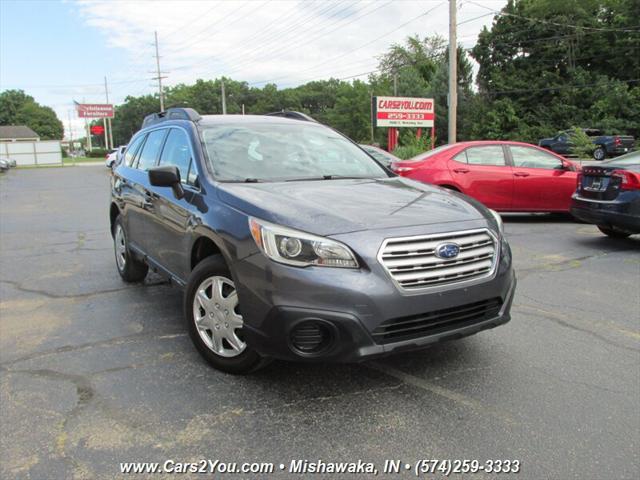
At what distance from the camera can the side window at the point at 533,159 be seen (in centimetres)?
929

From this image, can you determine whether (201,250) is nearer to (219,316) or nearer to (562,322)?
(219,316)

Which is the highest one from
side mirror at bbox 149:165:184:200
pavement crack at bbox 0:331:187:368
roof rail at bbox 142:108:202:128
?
roof rail at bbox 142:108:202:128

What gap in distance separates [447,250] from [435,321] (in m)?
0.40

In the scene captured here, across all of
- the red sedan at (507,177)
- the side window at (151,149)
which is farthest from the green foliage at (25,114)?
the side window at (151,149)

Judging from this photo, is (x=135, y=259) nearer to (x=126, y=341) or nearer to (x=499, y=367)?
(x=126, y=341)

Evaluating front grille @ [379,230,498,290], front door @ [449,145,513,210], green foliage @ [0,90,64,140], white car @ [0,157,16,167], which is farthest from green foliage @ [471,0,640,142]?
green foliage @ [0,90,64,140]

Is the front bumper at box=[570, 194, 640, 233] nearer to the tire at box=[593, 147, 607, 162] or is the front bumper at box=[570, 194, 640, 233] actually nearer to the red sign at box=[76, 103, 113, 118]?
the tire at box=[593, 147, 607, 162]

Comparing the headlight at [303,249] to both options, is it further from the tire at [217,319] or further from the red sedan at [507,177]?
the red sedan at [507,177]

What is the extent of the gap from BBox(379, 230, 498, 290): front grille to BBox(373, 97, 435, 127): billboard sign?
66.6 feet

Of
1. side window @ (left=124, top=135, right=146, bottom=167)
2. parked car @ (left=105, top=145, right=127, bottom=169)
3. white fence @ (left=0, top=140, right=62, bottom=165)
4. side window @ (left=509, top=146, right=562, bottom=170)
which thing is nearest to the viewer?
side window @ (left=124, top=135, right=146, bottom=167)

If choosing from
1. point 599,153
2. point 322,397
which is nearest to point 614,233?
point 322,397

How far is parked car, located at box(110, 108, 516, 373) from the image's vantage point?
2.77 metres

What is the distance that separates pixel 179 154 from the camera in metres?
4.25

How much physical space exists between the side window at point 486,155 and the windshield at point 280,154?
205 inches
